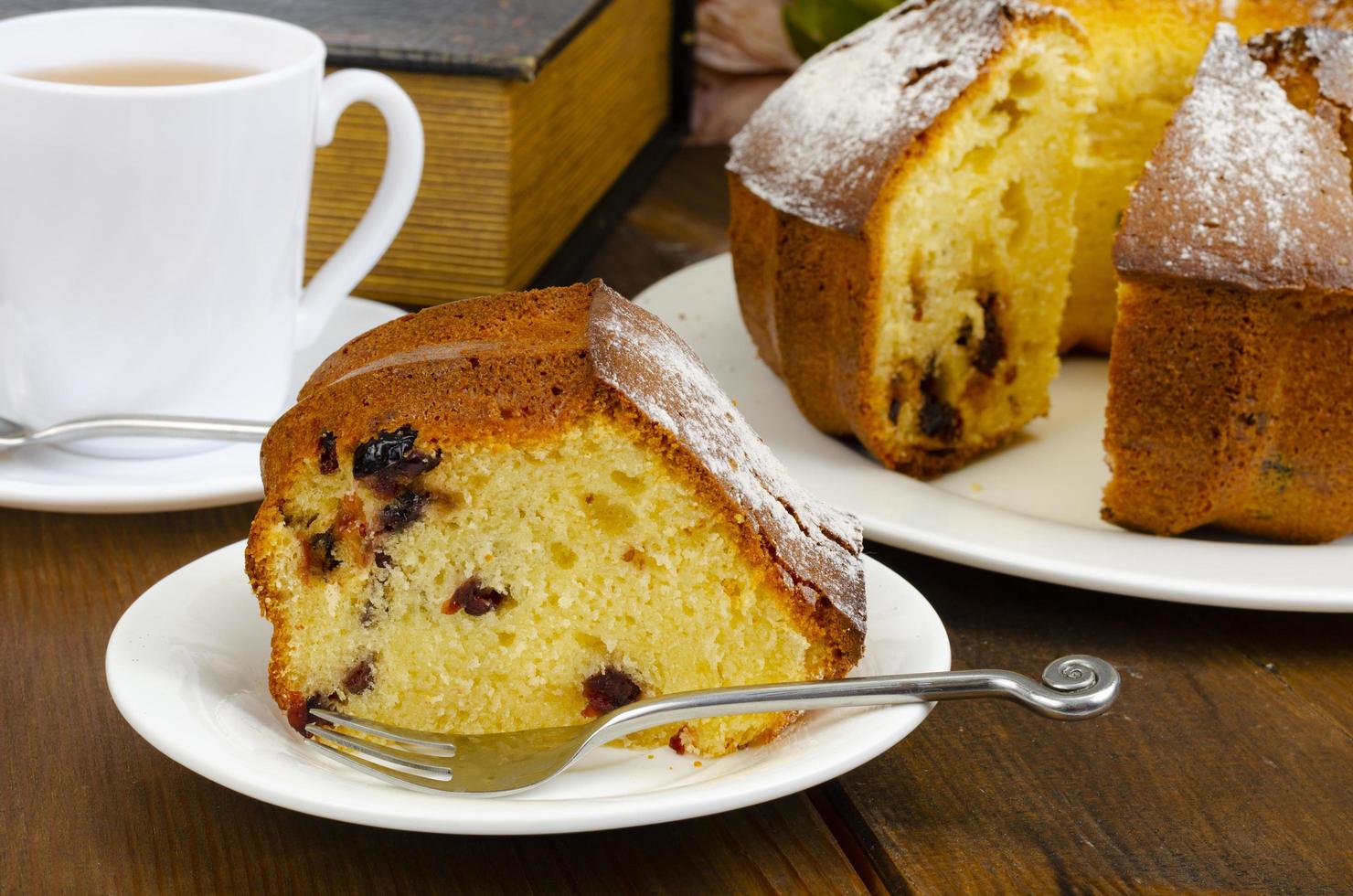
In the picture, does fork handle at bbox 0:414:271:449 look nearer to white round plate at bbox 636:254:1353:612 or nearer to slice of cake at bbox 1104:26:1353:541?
white round plate at bbox 636:254:1353:612

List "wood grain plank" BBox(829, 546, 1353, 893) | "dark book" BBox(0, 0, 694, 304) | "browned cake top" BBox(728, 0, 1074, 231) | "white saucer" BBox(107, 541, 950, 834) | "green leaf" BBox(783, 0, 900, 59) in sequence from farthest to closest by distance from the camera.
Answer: "green leaf" BBox(783, 0, 900, 59), "dark book" BBox(0, 0, 694, 304), "browned cake top" BBox(728, 0, 1074, 231), "wood grain plank" BBox(829, 546, 1353, 893), "white saucer" BBox(107, 541, 950, 834)

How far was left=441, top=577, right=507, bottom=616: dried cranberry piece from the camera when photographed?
986 millimetres

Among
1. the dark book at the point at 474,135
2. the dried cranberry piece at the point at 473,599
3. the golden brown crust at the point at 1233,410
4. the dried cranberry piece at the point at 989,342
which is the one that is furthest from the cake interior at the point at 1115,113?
the dried cranberry piece at the point at 473,599

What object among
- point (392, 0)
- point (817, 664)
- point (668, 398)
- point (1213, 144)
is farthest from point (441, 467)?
point (392, 0)

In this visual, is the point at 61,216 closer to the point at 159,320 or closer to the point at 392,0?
the point at 159,320

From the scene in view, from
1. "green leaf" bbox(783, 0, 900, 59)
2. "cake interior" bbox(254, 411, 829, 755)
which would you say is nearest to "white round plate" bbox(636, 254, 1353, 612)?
"cake interior" bbox(254, 411, 829, 755)

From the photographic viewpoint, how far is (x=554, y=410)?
0.95 metres

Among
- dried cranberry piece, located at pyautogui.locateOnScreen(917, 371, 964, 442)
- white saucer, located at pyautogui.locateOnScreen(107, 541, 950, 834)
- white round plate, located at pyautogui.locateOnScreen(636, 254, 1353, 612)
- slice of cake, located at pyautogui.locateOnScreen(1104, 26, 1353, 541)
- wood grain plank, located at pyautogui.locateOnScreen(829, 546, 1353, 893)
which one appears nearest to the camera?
white saucer, located at pyautogui.locateOnScreen(107, 541, 950, 834)

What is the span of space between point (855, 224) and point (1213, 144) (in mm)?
339

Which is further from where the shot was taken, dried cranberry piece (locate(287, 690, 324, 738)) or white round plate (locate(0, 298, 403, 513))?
white round plate (locate(0, 298, 403, 513))

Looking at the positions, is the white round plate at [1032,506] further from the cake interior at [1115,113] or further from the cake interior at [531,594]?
the cake interior at [531,594]

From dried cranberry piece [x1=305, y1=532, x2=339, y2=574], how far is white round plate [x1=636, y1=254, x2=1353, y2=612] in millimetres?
485

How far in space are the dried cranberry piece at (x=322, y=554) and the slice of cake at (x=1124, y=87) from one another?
956 millimetres

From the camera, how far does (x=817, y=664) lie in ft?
3.31
